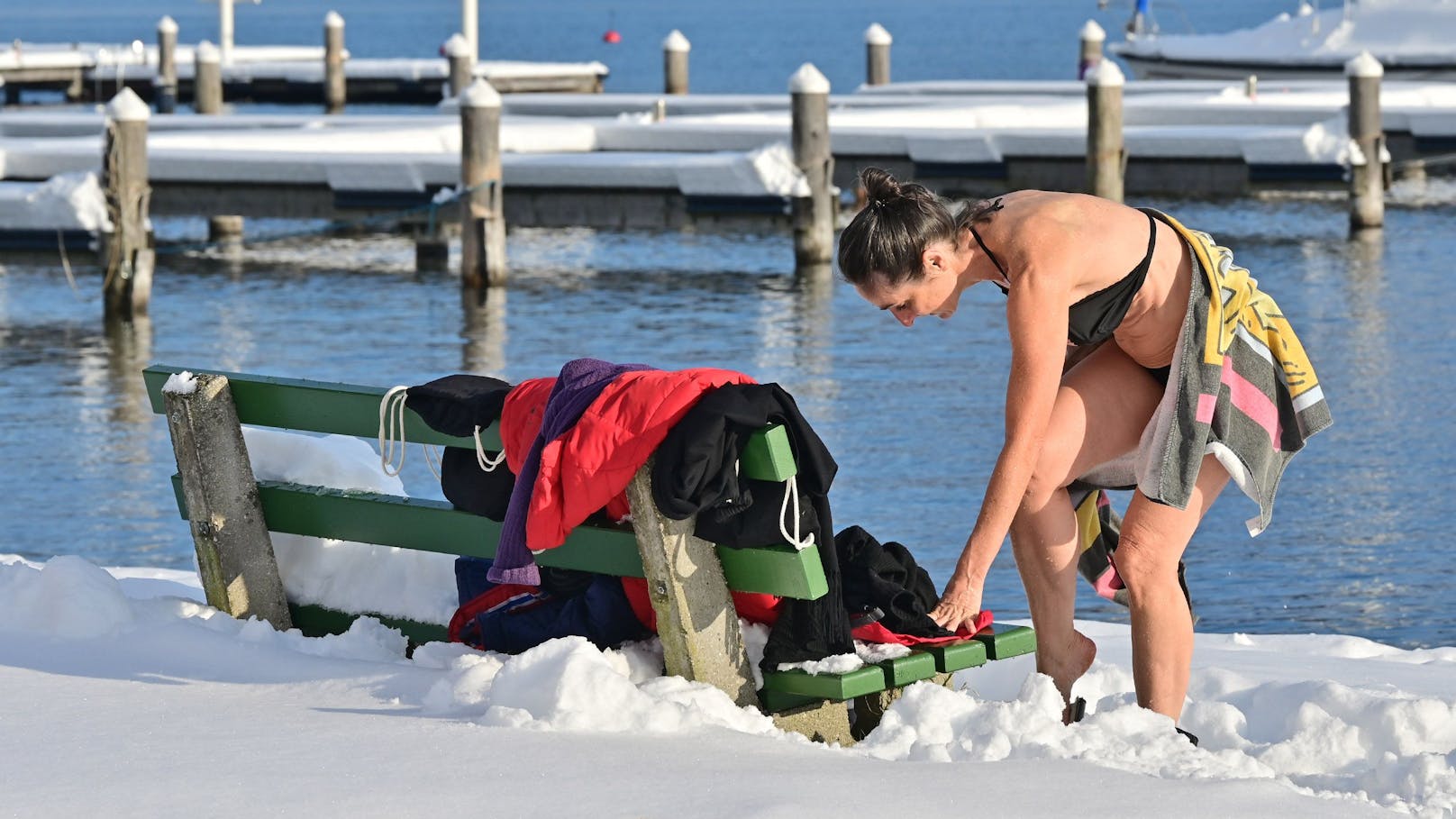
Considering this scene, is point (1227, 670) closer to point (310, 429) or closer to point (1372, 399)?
point (310, 429)

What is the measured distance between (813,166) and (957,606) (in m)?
13.3

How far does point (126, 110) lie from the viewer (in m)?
15.4

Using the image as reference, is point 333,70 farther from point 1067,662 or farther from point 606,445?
point 606,445

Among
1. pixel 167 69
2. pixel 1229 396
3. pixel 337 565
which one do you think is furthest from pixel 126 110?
pixel 167 69

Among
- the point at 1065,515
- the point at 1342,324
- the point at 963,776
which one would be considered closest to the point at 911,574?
the point at 1065,515

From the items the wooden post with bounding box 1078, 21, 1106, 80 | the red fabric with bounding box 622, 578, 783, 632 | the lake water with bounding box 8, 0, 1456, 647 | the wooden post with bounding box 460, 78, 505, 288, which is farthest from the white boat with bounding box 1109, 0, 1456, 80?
the red fabric with bounding box 622, 578, 783, 632

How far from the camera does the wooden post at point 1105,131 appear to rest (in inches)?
711

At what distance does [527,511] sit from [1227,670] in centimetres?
189

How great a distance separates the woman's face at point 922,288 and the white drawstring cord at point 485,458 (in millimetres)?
899

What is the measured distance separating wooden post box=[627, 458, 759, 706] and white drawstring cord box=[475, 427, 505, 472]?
434 millimetres

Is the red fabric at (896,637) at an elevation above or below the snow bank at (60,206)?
below

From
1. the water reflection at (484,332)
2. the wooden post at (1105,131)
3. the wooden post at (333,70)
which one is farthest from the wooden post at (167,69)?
the wooden post at (1105,131)

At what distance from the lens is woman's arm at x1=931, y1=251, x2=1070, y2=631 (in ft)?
13.5

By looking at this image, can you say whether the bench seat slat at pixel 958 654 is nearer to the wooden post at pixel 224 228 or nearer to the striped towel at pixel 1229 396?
the striped towel at pixel 1229 396
